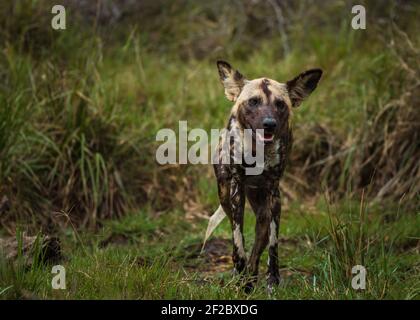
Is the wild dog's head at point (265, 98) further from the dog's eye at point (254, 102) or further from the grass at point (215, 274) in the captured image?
the grass at point (215, 274)

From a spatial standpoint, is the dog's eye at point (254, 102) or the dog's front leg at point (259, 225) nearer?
the dog's eye at point (254, 102)

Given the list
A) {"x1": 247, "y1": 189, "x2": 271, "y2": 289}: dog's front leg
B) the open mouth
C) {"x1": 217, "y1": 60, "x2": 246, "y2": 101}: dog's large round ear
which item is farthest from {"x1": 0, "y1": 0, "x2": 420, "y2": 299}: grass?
{"x1": 217, "y1": 60, "x2": 246, "y2": 101}: dog's large round ear

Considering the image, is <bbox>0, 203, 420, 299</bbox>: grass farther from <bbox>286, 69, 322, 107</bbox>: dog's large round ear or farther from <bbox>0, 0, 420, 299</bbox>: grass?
<bbox>286, 69, 322, 107</bbox>: dog's large round ear

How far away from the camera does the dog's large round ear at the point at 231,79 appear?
4.11 metres

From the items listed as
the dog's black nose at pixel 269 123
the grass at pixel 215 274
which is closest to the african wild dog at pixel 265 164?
the dog's black nose at pixel 269 123

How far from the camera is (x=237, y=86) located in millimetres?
4125

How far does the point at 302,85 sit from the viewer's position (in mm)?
4125

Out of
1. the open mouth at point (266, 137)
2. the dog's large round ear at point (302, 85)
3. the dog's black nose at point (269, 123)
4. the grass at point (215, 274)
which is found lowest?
the grass at point (215, 274)

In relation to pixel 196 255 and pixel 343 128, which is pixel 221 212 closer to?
pixel 196 255

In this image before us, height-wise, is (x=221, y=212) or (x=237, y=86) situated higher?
(x=237, y=86)

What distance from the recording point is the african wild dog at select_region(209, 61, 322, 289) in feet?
12.9
